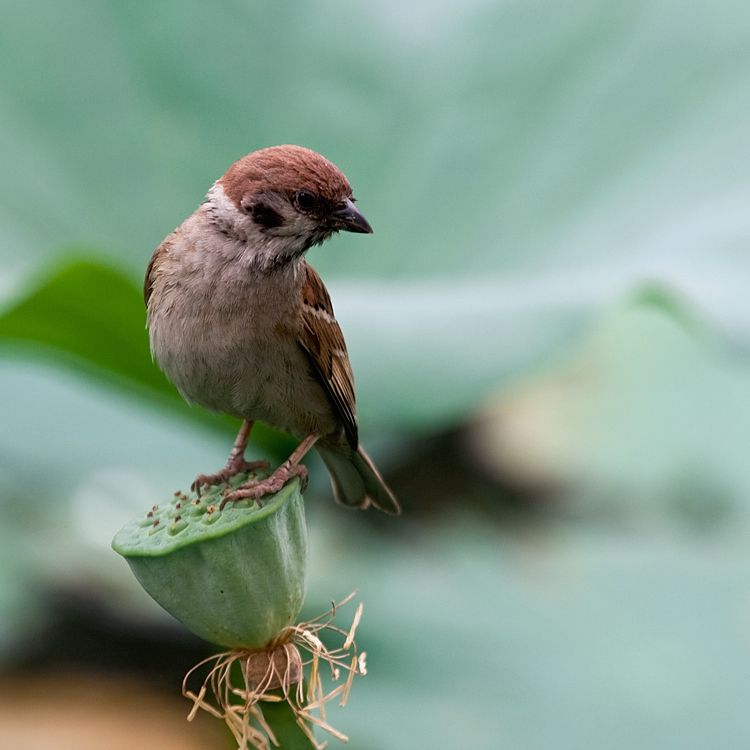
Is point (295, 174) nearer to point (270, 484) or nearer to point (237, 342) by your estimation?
point (237, 342)

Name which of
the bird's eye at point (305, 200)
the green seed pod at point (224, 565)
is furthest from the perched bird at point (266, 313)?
the green seed pod at point (224, 565)

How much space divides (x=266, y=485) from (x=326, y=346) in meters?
0.38

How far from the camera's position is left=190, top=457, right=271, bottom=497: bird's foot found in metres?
1.21

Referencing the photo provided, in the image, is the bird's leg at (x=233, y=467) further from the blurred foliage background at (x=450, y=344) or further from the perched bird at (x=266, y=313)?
the blurred foliage background at (x=450, y=344)

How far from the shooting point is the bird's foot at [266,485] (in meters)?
1.05

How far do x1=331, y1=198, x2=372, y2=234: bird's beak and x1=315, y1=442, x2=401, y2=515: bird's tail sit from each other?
0.40 meters

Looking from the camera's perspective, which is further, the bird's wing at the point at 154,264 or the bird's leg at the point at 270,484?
the bird's wing at the point at 154,264

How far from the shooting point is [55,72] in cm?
259

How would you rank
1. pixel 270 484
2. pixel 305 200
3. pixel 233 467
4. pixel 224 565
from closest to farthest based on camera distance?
pixel 224 565, pixel 270 484, pixel 305 200, pixel 233 467

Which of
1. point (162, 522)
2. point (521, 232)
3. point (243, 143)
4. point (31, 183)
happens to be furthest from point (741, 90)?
point (162, 522)

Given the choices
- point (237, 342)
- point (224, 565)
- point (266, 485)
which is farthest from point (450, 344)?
point (224, 565)

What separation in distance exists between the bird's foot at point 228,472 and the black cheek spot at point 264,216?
0.33 metres

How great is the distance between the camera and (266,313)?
4.44 feet

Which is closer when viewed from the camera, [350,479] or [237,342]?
[237,342]
